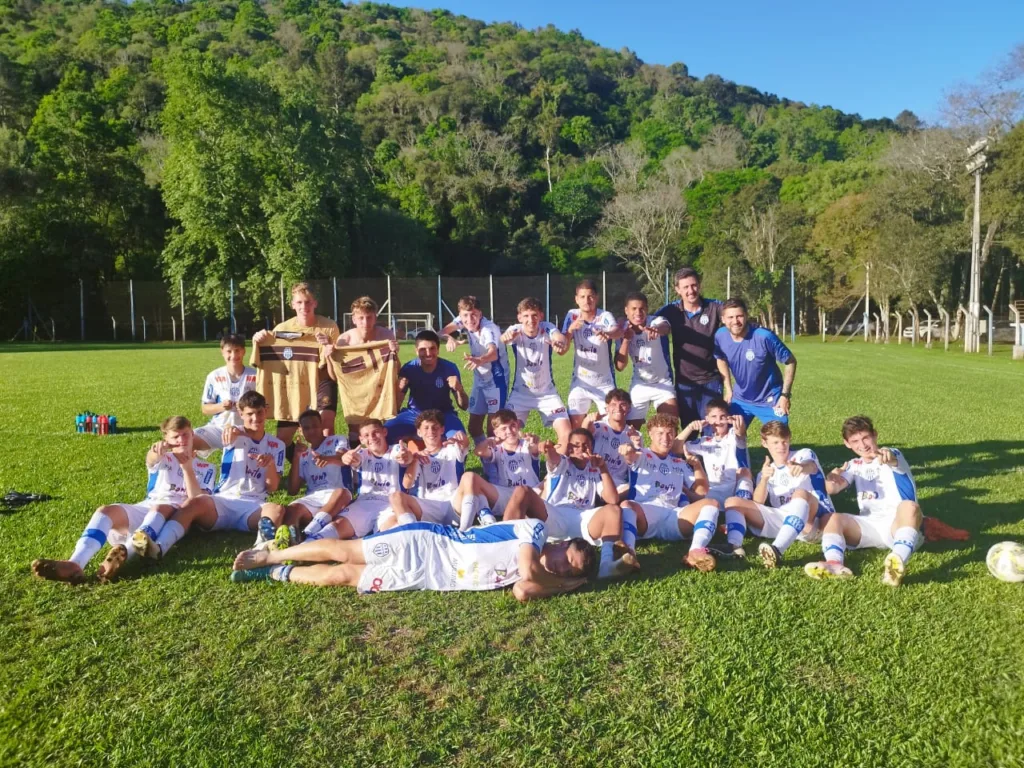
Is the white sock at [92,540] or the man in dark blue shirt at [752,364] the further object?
the man in dark blue shirt at [752,364]

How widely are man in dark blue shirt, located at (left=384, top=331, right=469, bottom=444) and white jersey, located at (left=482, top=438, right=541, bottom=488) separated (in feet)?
2.84

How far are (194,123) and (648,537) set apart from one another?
38864 millimetres

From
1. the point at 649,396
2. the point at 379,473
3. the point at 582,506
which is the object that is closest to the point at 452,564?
the point at 582,506

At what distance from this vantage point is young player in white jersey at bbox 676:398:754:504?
560 cm

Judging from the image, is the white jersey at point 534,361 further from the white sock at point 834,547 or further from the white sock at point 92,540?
the white sock at point 92,540

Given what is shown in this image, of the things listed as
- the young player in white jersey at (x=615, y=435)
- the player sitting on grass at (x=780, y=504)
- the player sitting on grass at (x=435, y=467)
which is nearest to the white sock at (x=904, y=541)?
the player sitting on grass at (x=780, y=504)

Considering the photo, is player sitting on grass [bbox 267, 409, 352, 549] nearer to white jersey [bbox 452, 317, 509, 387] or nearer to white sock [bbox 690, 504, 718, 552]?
white jersey [bbox 452, 317, 509, 387]

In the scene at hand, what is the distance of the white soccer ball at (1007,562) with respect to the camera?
4.19m

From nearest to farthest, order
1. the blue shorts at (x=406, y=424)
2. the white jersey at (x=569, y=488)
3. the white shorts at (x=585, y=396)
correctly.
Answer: the white jersey at (x=569, y=488) < the blue shorts at (x=406, y=424) < the white shorts at (x=585, y=396)

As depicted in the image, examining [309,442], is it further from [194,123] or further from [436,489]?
[194,123]

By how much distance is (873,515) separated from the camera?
4.90 m

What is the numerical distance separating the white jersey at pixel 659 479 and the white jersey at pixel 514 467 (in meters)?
0.78

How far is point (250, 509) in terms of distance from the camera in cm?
526

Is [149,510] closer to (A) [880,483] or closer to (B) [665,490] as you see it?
(B) [665,490]
